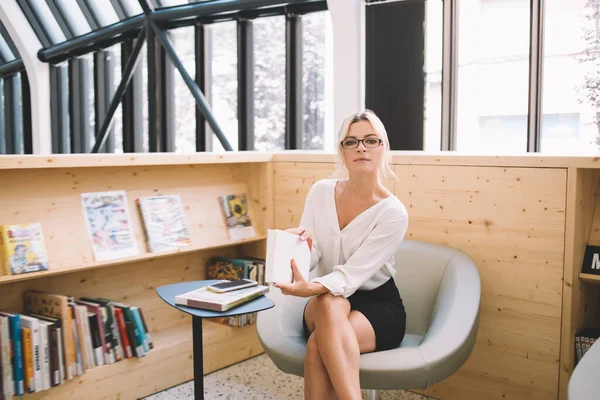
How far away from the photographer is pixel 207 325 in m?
3.95

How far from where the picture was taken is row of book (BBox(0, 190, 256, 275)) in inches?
116

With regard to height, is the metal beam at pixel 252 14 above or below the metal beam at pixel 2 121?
above

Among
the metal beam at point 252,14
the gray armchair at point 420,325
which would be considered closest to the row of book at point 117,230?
the gray armchair at point 420,325

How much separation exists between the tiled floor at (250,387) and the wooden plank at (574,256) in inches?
32.3

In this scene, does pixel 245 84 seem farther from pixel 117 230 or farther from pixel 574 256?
pixel 574 256

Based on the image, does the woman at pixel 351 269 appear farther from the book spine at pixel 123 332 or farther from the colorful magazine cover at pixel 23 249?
the colorful magazine cover at pixel 23 249

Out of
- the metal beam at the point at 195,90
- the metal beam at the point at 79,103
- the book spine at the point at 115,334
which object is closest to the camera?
the book spine at the point at 115,334

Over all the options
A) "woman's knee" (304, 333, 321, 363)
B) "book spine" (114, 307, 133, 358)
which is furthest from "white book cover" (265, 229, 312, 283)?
"book spine" (114, 307, 133, 358)

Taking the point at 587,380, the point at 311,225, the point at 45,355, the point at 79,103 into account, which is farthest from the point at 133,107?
the point at 587,380

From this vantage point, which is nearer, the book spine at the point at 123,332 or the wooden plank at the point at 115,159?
the wooden plank at the point at 115,159

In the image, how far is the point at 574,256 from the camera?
2.80m

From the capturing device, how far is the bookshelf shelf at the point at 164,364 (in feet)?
10.3

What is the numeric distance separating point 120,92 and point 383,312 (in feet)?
20.0

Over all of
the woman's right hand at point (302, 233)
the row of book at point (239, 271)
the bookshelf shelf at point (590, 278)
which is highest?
the woman's right hand at point (302, 233)
